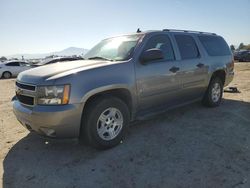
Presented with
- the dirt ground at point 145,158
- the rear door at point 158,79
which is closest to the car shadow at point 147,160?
the dirt ground at point 145,158

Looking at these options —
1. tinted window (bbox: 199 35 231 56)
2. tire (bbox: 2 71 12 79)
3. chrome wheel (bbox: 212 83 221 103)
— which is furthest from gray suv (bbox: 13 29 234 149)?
tire (bbox: 2 71 12 79)

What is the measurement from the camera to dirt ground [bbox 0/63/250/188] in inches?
129

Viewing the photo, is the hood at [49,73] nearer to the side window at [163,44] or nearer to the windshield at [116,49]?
the windshield at [116,49]

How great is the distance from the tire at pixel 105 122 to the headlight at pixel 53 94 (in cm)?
46

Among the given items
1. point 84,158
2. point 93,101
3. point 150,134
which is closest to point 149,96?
point 150,134

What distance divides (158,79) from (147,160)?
5.21ft

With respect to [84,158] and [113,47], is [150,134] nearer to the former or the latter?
[84,158]

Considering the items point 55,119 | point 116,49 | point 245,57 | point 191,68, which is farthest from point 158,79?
point 245,57

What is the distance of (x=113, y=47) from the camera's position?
496 cm

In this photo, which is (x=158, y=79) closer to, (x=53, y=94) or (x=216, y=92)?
(x=53, y=94)

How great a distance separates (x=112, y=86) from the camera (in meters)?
3.98

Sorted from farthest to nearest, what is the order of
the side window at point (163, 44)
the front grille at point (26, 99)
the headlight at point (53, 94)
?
the side window at point (163, 44) → the front grille at point (26, 99) → the headlight at point (53, 94)

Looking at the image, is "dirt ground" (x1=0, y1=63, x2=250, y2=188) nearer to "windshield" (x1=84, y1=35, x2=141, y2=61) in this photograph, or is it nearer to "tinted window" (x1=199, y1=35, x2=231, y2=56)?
"windshield" (x1=84, y1=35, x2=141, y2=61)

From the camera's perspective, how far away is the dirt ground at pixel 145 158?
10.7 feet
